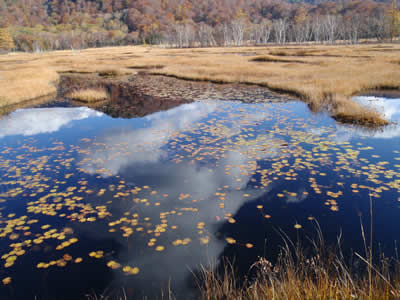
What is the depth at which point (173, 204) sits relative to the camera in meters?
6.69

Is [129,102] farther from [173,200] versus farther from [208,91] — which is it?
[173,200]

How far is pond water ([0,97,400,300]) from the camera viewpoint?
481cm

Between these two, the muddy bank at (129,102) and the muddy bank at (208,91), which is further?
the muddy bank at (208,91)

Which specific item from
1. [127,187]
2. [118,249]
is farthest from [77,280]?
[127,187]

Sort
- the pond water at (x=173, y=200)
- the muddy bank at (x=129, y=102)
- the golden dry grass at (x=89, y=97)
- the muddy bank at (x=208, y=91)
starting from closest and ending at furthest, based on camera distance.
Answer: the pond water at (x=173, y=200) < the muddy bank at (x=129, y=102) < the muddy bank at (x=208, y=91) < the golden dry grass at (x=89, y=97)

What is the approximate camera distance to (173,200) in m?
6.88

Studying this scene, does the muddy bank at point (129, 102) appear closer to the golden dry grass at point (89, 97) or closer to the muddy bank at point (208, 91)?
the golden dry grass at point (89, 97)

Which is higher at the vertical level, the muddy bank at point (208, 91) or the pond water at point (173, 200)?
the muddy bank at point (208, 91)

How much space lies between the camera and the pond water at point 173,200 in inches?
189

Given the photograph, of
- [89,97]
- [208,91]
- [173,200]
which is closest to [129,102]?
[89,97]

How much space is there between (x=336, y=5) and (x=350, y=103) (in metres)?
214

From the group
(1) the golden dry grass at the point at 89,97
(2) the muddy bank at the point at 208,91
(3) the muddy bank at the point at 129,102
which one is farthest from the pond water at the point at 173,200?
(1) the golden dry grass at the point at 89,97

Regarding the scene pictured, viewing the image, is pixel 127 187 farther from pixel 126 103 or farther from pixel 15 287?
pixel 126 103

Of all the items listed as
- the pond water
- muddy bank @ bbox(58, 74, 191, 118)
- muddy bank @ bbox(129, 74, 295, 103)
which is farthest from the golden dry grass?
the pond water
